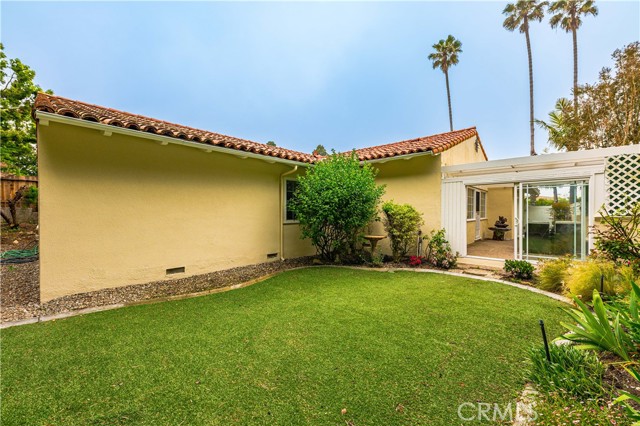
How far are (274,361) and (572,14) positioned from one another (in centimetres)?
2696

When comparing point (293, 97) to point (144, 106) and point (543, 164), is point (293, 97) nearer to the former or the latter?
point (144, 106)

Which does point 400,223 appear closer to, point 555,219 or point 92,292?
point 555,219

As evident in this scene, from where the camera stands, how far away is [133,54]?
54.4 feet

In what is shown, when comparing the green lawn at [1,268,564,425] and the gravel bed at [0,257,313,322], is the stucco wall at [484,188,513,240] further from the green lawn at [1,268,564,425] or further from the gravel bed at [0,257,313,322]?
the gravel bed at [0,257,313,322]

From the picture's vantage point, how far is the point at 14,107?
15.8m

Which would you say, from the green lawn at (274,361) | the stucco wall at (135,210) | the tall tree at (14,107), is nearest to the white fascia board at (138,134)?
the stucco wall at (135,210)

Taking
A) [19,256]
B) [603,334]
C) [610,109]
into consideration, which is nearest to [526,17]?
[610,109]

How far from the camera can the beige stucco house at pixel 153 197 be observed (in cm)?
568

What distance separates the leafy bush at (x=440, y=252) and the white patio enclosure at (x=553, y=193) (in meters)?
0.49

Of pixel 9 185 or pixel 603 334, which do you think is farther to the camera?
pixel 9 185

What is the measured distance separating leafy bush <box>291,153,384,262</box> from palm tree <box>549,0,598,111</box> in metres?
18.9

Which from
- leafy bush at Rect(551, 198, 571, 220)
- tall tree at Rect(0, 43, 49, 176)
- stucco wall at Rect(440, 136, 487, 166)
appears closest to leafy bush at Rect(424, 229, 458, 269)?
stucco wall at Rect(440, 136, 487, 166)

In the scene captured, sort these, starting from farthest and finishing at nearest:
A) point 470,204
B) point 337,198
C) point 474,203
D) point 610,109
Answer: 1. point 474,203
2. point 470,204
3. point 610,109
4. point 337,198

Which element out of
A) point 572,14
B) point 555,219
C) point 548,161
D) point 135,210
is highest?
point 572,14
